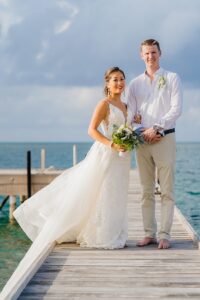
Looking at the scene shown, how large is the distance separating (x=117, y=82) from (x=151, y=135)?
77 cm

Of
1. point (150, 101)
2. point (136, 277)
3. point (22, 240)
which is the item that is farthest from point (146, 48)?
point (22, 240)

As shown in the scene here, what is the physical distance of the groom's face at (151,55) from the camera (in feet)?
21.6

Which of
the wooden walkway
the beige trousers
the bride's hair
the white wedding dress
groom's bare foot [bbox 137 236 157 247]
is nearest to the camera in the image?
the wooden walkway

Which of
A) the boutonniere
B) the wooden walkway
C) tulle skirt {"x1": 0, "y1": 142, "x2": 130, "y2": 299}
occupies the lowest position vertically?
the wooden walkway

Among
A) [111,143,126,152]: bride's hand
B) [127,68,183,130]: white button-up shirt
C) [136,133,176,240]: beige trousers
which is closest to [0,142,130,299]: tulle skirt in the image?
[111,143,126,152]: bride's hand

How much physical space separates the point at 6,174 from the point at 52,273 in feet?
42.7

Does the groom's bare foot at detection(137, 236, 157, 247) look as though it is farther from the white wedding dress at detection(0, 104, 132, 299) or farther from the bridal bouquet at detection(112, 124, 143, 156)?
the bridal bouquet at detection(112, 124, 143, 156)

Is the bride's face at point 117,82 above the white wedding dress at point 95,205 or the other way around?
above

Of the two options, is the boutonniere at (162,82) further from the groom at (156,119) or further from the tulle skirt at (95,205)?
the tulle skirt at (95,205)

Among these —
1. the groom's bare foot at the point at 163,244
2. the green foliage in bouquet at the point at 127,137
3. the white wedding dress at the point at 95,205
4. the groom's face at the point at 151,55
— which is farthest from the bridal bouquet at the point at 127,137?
the groom's bare foot at the point at 163,244

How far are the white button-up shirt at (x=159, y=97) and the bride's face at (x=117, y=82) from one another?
12cm

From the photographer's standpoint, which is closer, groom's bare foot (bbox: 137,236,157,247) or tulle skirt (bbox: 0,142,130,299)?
tulle skirt (bbox: 0,142,130,299)

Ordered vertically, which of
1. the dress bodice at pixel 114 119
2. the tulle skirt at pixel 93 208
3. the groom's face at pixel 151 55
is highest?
the groom's face at pixel 151 55

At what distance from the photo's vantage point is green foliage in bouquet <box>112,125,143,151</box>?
21.6ft
